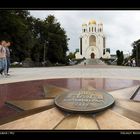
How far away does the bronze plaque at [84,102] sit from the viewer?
269 cm

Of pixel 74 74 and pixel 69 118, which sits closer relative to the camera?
pixel 69 118

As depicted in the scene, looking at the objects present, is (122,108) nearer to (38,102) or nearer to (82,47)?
(38,102)

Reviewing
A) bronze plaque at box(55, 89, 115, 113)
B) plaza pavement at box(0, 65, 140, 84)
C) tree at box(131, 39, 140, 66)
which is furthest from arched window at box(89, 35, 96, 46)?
plaza pavement at box(0, 65, 140, 84)

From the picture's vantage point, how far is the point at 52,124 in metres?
2.45

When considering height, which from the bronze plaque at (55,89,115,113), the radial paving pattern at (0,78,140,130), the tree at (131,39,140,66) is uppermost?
the tree at (131,39,140,66)

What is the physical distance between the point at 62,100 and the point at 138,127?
3.25 ft

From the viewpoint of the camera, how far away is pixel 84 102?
2842 mm

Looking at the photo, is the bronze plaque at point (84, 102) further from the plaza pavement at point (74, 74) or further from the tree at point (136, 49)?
the plaza pavement at point (74, 74)

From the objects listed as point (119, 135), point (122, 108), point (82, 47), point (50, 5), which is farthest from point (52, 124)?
point (82, 47)

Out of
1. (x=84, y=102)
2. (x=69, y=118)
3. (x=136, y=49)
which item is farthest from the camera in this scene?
(x=136, y=49)

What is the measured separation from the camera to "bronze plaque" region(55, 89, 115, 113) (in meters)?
2.69

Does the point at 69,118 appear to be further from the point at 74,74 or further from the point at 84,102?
the point at 74,74

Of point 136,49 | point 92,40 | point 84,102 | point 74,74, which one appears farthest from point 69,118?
point 74,74

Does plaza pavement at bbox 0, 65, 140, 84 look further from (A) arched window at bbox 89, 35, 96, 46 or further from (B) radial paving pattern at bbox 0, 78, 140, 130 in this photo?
(B) radial paving pattern at bbox 0, 78, 140, 130
